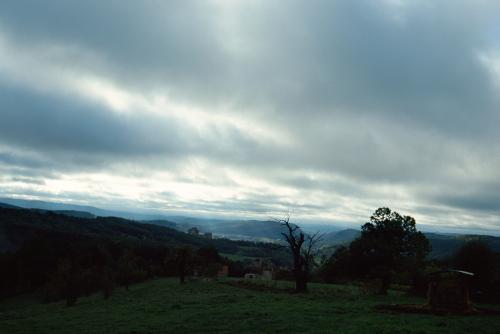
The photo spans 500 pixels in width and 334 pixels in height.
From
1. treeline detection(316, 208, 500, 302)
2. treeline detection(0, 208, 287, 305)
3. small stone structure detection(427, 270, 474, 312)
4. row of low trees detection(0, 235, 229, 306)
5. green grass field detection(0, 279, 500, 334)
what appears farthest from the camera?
treeline detection(0, 208, 287, 305)

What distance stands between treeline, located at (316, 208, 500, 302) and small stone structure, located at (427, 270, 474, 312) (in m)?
16.5

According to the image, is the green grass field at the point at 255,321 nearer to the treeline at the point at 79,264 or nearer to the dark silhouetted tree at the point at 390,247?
the dark silhouetted tree at the point at 390,247

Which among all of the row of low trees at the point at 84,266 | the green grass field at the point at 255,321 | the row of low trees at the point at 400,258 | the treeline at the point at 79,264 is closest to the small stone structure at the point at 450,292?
the green grass field at the point at 255,321

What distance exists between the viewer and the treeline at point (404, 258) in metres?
47.8

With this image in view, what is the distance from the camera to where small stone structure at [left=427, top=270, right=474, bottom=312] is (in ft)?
98.6

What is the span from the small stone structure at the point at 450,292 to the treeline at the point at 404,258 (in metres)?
16.5

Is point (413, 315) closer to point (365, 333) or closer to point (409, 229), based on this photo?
point (365, 333)

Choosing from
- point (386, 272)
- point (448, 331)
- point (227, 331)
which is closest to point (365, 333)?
point (448, 331)

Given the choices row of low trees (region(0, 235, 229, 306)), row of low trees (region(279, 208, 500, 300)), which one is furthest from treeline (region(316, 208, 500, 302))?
row of low trees (region(0, 235, 229, 306))

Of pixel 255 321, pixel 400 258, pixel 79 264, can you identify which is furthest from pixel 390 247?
pixel 79 264

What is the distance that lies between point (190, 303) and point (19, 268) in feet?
309

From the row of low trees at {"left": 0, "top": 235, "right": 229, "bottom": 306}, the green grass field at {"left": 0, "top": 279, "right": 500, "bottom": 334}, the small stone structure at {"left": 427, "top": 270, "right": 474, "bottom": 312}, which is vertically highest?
the small stone structure at {"left": 427, "top": 270, "right": 474, "bottom": 312}

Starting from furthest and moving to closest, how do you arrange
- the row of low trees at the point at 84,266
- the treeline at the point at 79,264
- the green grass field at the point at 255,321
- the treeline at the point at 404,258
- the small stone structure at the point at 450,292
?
1. the treeline at the point at 79,264
2. the row of low trees at the point at 84,266
3. the treeline at the point at 404,258
4. the small stone structure at the point at 450,292
5. the green grass field at the point at 255,321

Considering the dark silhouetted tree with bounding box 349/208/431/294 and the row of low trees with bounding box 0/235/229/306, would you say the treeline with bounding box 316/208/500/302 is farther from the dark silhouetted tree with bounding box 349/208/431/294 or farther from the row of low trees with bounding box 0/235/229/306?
the row of low trees with bounding box 0/235/229/306
